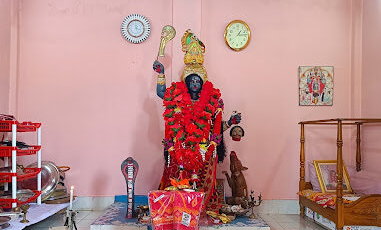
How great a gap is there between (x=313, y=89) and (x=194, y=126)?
2.16 m

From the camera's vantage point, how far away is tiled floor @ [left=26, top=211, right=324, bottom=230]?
3688mm

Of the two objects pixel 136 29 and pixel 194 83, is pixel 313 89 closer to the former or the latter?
pixel 194 83

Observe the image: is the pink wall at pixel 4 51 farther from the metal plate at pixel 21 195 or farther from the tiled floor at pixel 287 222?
the tiled floor at pixel 287 222

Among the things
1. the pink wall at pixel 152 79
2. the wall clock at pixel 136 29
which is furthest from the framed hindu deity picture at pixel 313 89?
the wall clock at pixel 136 29

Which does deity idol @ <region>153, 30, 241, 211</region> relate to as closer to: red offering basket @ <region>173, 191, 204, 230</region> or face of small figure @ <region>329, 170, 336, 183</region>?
red offering basket @ <region>173, 191, 204, 230</region>

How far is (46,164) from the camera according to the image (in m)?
4.18

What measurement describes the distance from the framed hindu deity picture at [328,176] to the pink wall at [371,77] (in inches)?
17.9

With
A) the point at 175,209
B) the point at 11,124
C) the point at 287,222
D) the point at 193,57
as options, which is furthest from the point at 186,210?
the point at 11,124

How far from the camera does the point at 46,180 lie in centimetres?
411

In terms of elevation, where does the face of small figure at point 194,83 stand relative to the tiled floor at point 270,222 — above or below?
above

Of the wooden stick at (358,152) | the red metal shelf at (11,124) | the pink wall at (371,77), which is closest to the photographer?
the red metal shelf at (11,124)

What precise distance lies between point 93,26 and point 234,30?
2.20 m

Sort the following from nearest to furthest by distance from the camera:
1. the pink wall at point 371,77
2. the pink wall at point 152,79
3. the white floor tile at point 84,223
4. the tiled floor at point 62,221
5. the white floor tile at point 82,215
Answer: the tiled floor at point 62,221 → the white floor tile at point 84,223 → the white floor tile at point 82,215 → the pink wall at point 371,77 → the pink wall at point 152,79

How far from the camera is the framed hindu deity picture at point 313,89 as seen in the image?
4672 millimetres
